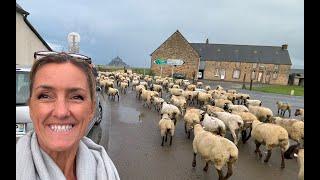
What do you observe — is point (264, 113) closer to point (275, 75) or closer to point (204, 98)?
point (204, 98)

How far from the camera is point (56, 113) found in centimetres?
160

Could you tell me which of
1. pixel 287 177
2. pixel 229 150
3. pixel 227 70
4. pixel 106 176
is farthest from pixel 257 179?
pixel 227 70

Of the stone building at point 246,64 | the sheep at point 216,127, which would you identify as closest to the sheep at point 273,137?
the sheep at point 216,127

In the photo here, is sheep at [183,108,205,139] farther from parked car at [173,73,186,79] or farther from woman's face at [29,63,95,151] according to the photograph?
parked car at [173,73,186,79]

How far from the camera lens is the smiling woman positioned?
1.57 metres

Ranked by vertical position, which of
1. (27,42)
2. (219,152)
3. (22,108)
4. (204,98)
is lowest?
(219,152)

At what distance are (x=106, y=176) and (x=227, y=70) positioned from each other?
57.9 meters

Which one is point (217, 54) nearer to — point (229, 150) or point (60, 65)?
point (229, 150)

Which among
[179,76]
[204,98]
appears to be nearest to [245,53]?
[179,76]

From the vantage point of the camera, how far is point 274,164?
8.84m

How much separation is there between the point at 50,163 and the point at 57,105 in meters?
0.31

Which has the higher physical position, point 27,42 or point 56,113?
point 27,42

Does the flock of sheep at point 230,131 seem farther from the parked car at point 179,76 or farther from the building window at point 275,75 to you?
the building window at point 275,75

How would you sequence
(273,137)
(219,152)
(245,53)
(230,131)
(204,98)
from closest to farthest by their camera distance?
(219,152) < (273,137) < (230,131) < (204,98) < (245,53)
